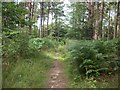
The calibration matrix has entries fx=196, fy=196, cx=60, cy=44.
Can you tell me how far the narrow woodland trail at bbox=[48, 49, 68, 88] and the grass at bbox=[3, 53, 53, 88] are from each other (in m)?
0.19

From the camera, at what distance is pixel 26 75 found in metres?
6.34

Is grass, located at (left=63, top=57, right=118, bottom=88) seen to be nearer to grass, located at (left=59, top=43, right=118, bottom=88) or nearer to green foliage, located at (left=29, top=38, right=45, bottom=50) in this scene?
grass, located at (left=59, top=43, right=118, bottom=88)

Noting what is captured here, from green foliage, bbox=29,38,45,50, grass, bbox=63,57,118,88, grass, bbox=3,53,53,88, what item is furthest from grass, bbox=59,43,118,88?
green foliage, bbox=29,38,45,50

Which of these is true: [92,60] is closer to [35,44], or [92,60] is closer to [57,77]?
[57,77]

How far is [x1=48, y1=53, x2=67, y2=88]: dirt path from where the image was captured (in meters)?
5.96

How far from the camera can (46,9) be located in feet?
77.8

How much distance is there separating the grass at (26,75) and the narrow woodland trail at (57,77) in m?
0.19

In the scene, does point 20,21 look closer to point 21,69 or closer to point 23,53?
point 21,69

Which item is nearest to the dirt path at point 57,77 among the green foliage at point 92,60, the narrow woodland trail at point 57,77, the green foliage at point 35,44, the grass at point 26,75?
the narrow woodland trail at point 57,77

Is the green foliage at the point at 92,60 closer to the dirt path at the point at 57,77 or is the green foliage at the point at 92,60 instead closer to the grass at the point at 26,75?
the dirt path at the point at 57,77

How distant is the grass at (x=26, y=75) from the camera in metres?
5.78

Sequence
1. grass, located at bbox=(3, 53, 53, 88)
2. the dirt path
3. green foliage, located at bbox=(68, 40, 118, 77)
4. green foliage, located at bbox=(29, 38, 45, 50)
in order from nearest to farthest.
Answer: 1. grass, located at bbox=(3, 53, 53, 88)
2. the dirt path
3. green foliage, located at bbox=(68, 40, 118, 77)
4. green foliage, located at bbox=(29, 38, 45, 50)

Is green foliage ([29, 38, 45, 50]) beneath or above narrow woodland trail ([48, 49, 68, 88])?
above

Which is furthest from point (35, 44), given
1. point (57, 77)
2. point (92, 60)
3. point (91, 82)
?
point (91, 82)
